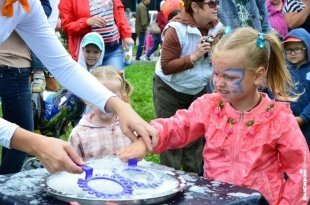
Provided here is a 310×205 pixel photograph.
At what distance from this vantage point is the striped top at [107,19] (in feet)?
19.2

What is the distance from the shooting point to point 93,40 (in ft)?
17.9

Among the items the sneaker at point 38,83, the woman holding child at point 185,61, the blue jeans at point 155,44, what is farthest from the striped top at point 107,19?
the blue jeans at point 155,44

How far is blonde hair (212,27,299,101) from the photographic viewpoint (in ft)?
9.29

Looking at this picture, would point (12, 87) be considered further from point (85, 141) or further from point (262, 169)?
point (262, 169)

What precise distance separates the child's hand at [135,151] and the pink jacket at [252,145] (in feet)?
0.74

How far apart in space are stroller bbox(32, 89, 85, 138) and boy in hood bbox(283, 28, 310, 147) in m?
1.56

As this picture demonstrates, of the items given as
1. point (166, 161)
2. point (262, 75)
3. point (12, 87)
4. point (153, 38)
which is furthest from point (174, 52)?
point (153, 38)

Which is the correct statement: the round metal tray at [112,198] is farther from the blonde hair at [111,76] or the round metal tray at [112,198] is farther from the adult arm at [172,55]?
the adult arm at [172,55]

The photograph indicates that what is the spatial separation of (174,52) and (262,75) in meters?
1.68

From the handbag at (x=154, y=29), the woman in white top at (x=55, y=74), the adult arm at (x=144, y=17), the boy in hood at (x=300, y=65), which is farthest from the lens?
the adult arm at (x=144, y=17)

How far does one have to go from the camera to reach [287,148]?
2660 mm

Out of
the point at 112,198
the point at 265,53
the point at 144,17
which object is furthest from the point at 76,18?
the point at 144,17

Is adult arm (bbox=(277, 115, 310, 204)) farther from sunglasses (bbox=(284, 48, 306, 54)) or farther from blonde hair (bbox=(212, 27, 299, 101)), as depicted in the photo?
sunglasses (bbox=(284, 48, 306, 54))

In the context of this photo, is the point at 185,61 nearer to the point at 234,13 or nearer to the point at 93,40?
the point at 234,13
